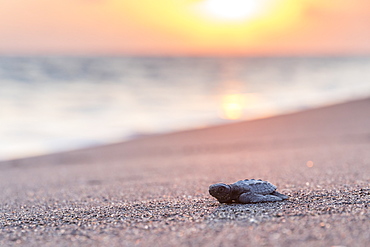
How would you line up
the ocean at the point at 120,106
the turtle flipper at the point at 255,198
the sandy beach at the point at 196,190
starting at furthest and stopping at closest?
the ocean at the point at 120,106 < the turtle flipper at the point at 255,198 < the sandy beach at the point at 196,190

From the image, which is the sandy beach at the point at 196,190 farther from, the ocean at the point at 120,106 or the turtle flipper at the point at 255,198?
the ocean at the point at 120,106

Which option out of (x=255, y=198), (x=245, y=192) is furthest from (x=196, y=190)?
(x=255, y=198)

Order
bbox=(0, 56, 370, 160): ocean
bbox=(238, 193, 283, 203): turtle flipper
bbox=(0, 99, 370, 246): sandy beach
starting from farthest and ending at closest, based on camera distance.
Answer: bbox=(0, 56, 370, 160): ocean, bbox=(238, 193, 283, 203): turtle flipper, bbox=(0, 99, 370, 246): sandy beach

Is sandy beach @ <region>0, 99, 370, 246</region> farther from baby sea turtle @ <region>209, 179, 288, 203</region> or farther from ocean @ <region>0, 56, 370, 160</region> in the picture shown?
ocean @ <region>0, 56, 370, 160</region>

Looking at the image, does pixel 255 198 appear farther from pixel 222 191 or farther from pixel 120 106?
pixel 120 106

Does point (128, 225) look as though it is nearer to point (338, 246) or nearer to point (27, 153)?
point (338, 246)

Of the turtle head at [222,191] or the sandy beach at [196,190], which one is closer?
the sandy beach at [196,190]

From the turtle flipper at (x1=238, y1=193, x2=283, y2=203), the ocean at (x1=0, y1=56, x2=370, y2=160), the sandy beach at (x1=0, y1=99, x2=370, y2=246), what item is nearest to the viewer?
the sandy beach at (x1=0, y1=99, x2=370, y2=246)

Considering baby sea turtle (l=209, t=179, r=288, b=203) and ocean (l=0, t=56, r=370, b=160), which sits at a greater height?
ocean (l=0, t=56, r=370, b=160)

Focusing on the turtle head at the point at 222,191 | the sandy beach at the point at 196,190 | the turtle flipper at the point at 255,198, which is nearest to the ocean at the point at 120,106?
the sandy beach at the point at 196,190

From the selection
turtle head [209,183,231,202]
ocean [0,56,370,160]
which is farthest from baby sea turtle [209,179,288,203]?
ocean [0,56,370,160]
